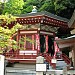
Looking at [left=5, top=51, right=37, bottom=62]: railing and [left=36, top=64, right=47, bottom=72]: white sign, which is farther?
[left=5, top=51, right=37, bottom=62]: railing

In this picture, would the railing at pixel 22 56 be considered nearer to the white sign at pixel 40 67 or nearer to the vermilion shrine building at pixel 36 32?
the vermilion shrine building at pixel 36 32

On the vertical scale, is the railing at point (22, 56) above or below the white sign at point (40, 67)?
below

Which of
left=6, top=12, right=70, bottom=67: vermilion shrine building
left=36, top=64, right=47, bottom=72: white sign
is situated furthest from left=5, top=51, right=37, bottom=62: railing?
left=36, top=64, right=47, bottom=72: white sign

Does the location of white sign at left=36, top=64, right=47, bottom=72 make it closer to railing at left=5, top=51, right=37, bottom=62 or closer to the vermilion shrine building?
the vermilion shrine building

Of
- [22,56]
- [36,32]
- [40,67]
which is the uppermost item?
[36,32]

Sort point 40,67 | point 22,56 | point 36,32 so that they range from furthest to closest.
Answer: point 36,32
point 22,56
point 40,67

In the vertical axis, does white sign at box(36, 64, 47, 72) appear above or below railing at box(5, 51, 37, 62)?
above

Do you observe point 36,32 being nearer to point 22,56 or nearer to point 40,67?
point 22,56

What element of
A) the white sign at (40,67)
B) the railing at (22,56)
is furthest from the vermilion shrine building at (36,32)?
the white sign at (40,67)

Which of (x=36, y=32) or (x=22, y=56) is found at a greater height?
(x=36, y=32)

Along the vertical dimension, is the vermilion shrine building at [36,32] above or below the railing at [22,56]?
above

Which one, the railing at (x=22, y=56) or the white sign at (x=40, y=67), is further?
the railing at (x=22, y=56)

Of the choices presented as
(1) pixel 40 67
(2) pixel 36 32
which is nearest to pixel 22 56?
(2) pixel 36 32

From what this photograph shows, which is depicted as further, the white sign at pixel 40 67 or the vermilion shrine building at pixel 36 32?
the vermilion shrine building at pixel 36 32
